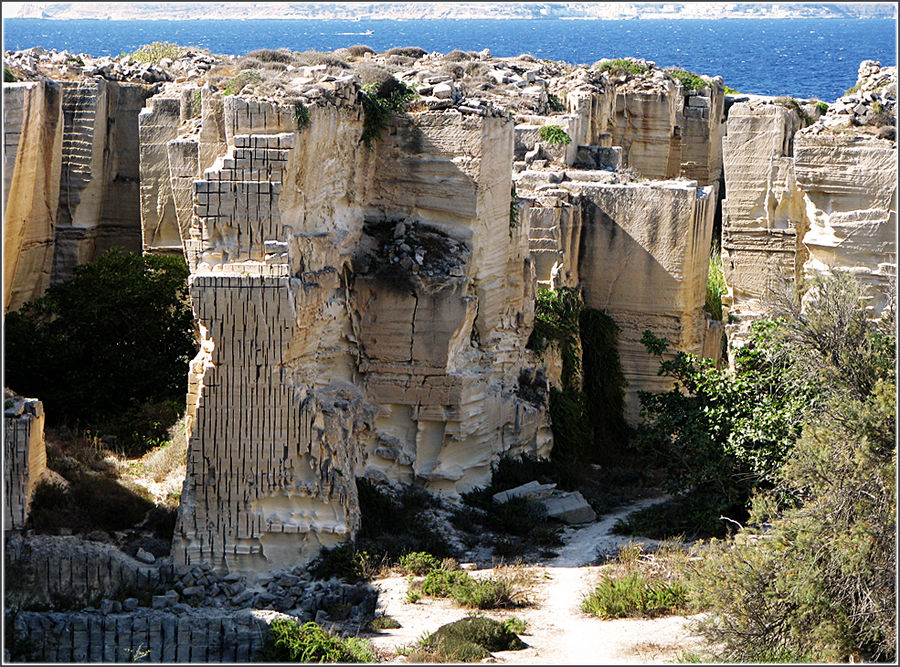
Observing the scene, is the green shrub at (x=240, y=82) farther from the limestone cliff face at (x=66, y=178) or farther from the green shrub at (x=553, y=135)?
the green shrub at (x=553, y=135)

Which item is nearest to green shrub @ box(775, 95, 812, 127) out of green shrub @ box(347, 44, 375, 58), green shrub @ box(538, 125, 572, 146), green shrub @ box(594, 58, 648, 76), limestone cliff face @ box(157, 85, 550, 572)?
green shrub @ box(594, 58, 648, 76)

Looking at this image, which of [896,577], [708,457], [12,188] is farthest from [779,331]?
[12,188]

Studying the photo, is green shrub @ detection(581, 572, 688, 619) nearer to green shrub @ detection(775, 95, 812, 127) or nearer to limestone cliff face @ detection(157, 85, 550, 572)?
limestone cliff face @ detection(157, 85, 550, 572)

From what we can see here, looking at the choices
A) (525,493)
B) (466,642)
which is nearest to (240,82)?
(525,493)

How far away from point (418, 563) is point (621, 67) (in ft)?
66.7

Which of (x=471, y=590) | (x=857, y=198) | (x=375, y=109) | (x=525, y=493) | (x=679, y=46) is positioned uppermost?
(x=679, y=46)

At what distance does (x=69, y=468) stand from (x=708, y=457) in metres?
7.77

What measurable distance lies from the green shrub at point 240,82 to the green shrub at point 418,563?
5.64 meters

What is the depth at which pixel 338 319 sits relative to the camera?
1659cm

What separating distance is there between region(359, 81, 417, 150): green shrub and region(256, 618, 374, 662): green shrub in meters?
6.39

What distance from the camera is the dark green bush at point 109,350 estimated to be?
18469 mm

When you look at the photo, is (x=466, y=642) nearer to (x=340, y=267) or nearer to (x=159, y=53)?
(x=340, y=267)

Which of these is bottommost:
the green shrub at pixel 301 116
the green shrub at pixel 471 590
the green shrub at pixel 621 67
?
the green shrub at pixel 471 590

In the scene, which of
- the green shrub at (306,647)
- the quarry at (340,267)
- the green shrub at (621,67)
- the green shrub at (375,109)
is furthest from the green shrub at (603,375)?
the green shrub at (621,67)
